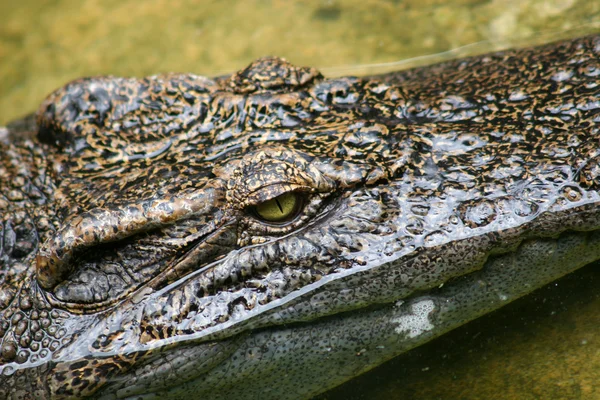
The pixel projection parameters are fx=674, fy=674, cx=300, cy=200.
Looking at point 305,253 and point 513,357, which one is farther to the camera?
point 513,357

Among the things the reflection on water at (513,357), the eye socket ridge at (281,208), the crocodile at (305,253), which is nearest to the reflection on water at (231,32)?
the crocodile at (305,253)

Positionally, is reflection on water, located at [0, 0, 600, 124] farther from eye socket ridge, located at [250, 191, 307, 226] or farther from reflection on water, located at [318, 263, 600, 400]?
eye socket ridge, located at [250, 191, 307, 226]

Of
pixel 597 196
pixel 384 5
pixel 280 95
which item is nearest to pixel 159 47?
pixel 384 5

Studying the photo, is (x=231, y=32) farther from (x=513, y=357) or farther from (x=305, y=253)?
(x=513, y=357)

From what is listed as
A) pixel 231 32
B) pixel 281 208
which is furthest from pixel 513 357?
pixel 231 32

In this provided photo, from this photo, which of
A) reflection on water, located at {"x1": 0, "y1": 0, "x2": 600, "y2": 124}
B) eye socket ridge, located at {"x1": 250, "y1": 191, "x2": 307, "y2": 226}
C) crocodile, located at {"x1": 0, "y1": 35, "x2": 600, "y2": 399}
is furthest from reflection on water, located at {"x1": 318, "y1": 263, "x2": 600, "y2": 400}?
reflection on water, located at {"x1": 0, "y1": 0, "x2": 600, "y2": 124}

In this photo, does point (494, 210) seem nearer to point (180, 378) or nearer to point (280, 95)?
point (280, 95)

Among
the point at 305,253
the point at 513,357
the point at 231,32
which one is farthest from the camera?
the point at 231,32
